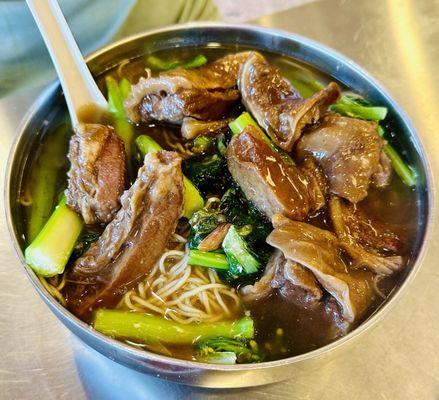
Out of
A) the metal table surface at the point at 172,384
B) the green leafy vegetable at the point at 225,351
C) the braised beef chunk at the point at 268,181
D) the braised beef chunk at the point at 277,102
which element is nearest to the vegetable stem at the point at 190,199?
the braised beef chunk at the point at 268,181

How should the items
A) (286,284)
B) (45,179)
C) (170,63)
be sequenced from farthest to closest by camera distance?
(170,63), (45,179), (286,284)

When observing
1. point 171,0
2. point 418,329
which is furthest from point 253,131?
point 171,0

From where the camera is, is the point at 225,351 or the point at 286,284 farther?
the point at 286,284

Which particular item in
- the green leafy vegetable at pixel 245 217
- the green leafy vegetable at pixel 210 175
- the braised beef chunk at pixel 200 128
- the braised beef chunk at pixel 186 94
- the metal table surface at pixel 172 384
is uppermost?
the braised beef chunk at pixel 186 94

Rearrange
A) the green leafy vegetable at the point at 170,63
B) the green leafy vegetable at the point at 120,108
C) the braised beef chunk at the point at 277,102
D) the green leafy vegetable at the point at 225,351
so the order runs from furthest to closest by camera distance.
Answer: the green leafy vegetable at the point at 170,63 → the green leafy vegetable at the point at 120,108 → the braised beef chunk at the point at 277,102 → the green leafy vegetable at the point at 225,351

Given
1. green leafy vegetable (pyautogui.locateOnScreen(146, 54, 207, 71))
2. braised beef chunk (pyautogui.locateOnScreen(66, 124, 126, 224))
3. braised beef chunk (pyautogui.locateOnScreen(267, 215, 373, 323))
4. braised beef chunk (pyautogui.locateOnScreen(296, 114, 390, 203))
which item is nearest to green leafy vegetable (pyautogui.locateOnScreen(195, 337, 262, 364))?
braised beef chunk (pyautogui.locateOnScreen(267, 215, 373, 323))

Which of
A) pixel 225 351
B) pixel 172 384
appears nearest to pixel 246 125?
pixel 225 351

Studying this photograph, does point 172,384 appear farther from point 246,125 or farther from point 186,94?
point 186,94

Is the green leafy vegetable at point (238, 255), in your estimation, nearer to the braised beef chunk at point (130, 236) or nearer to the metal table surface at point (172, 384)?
the braised beef chunk at point (130, 236)
